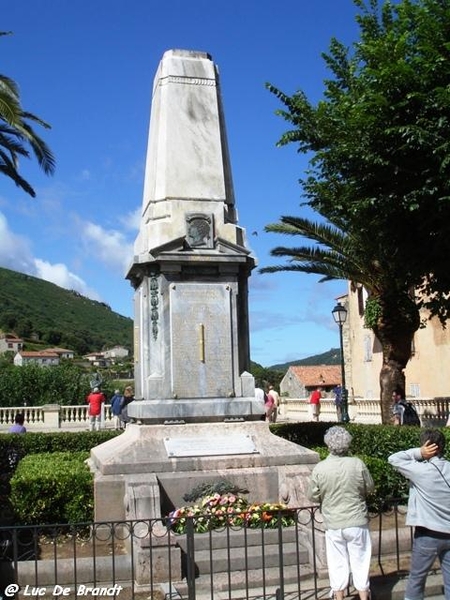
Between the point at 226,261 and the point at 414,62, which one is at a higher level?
the point at 414,62

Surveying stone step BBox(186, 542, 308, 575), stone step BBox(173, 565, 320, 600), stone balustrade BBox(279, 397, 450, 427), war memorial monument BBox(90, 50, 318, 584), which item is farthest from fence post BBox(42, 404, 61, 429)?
stone step BBox(173, 565, 320, 600)

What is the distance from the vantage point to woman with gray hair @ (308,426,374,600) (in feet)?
20.3

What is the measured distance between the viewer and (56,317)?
166125 mm

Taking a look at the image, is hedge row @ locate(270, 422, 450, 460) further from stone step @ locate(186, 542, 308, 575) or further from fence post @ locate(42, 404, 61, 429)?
fence post @ locate(42, 404, 61, 429)

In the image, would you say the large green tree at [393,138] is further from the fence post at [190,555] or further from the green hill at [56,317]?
the green hill at [56,317]

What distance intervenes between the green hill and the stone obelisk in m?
132

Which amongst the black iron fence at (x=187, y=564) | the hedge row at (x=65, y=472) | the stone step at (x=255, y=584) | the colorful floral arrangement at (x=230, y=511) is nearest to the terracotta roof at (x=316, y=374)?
the hedge row at (x=65, y=472)

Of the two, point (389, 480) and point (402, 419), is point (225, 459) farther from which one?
point (402, 419)

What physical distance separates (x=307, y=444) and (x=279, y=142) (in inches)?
282

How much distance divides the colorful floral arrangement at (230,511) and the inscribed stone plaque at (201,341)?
1.70 metres

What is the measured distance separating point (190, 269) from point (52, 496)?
3674 millimetres

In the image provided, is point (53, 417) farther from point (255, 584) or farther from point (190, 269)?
point (255, 584)

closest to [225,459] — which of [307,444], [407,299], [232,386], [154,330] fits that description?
[232,386]

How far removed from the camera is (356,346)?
46000mm
